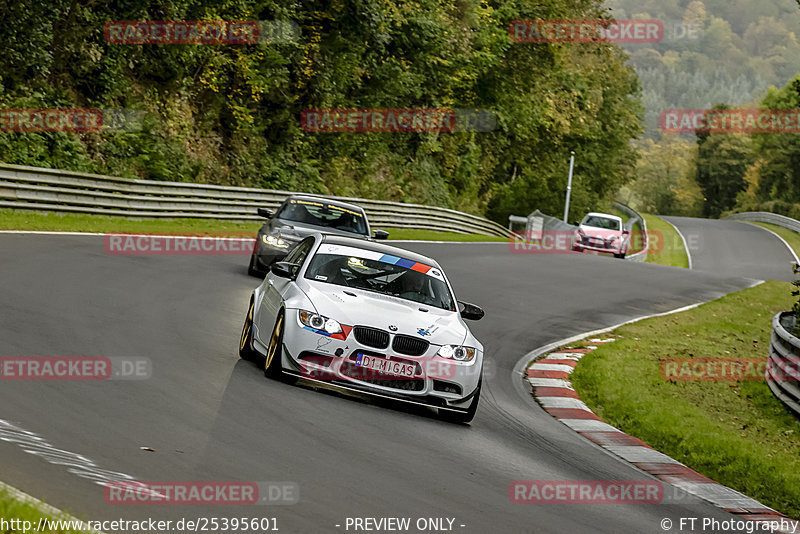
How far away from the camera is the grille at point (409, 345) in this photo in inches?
348

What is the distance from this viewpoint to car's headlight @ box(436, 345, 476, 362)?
8.98 metres

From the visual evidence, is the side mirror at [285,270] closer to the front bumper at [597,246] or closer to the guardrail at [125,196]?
the guardrail at [125,196]

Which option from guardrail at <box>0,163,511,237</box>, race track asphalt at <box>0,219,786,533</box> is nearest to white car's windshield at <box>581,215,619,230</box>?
guardrail at <box>0,163,511,237</box>

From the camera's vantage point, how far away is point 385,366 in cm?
881

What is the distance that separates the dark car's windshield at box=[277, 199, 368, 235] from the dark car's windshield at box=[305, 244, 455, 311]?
24.5ft

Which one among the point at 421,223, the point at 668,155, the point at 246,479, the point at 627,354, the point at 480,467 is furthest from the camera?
the point at 668,155

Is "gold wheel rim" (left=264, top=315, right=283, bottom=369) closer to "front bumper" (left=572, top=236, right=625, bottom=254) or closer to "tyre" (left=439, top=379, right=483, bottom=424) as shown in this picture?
Result: "tyre" (left=439, top=379, right=483, bottom=424)

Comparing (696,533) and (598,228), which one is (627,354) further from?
(598,228)

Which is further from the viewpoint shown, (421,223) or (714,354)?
(421,223)

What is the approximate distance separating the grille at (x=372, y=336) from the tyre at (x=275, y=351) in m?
0.70

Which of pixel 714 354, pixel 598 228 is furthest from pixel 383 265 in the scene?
pixel 598 228

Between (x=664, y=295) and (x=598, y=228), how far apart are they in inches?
683

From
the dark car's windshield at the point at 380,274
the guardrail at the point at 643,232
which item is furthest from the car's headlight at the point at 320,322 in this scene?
the guardrail at the point at 643,232

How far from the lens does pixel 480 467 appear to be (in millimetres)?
7477
